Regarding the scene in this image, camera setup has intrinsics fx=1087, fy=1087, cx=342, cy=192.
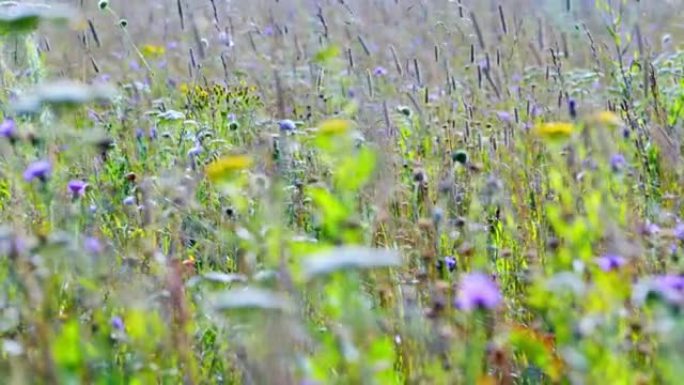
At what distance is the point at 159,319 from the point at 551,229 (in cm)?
106

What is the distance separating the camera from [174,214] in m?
2.44

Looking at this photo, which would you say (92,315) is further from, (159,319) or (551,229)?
(551,229)

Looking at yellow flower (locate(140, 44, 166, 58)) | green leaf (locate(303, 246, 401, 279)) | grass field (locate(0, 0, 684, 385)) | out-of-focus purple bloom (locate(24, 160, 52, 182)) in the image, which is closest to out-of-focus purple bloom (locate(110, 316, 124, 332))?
grass field (locate(0, 0, 684, 385))

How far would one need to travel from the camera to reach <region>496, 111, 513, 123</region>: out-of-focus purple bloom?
3090 millimetres

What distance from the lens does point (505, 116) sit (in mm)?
3188

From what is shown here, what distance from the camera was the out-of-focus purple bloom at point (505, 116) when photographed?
122 inches

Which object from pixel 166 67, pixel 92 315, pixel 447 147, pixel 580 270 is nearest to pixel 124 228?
pixel 92 315

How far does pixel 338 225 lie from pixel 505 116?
188 centimetres

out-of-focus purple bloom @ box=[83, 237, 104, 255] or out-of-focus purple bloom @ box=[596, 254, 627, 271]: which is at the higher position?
out-of-focus purple bloom @ box=[83, 237, 104, 255]

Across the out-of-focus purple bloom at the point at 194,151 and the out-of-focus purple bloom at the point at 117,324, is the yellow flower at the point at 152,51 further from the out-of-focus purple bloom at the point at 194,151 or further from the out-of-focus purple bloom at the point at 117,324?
the out-of-focus purple bloom at the point at 117,324

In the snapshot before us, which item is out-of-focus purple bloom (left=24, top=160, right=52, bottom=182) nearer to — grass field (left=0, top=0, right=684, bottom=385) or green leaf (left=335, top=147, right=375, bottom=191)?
grass field (left=0, top=0, right=684, bottom=385)

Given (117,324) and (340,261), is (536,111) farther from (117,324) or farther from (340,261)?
(340,261)

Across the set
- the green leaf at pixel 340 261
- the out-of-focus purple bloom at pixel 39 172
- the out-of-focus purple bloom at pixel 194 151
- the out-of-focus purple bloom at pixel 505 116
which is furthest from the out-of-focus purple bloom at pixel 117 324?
the out-of-focus purple bloom at pixel 505 116

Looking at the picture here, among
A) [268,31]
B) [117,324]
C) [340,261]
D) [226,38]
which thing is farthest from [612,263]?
[268,31]
